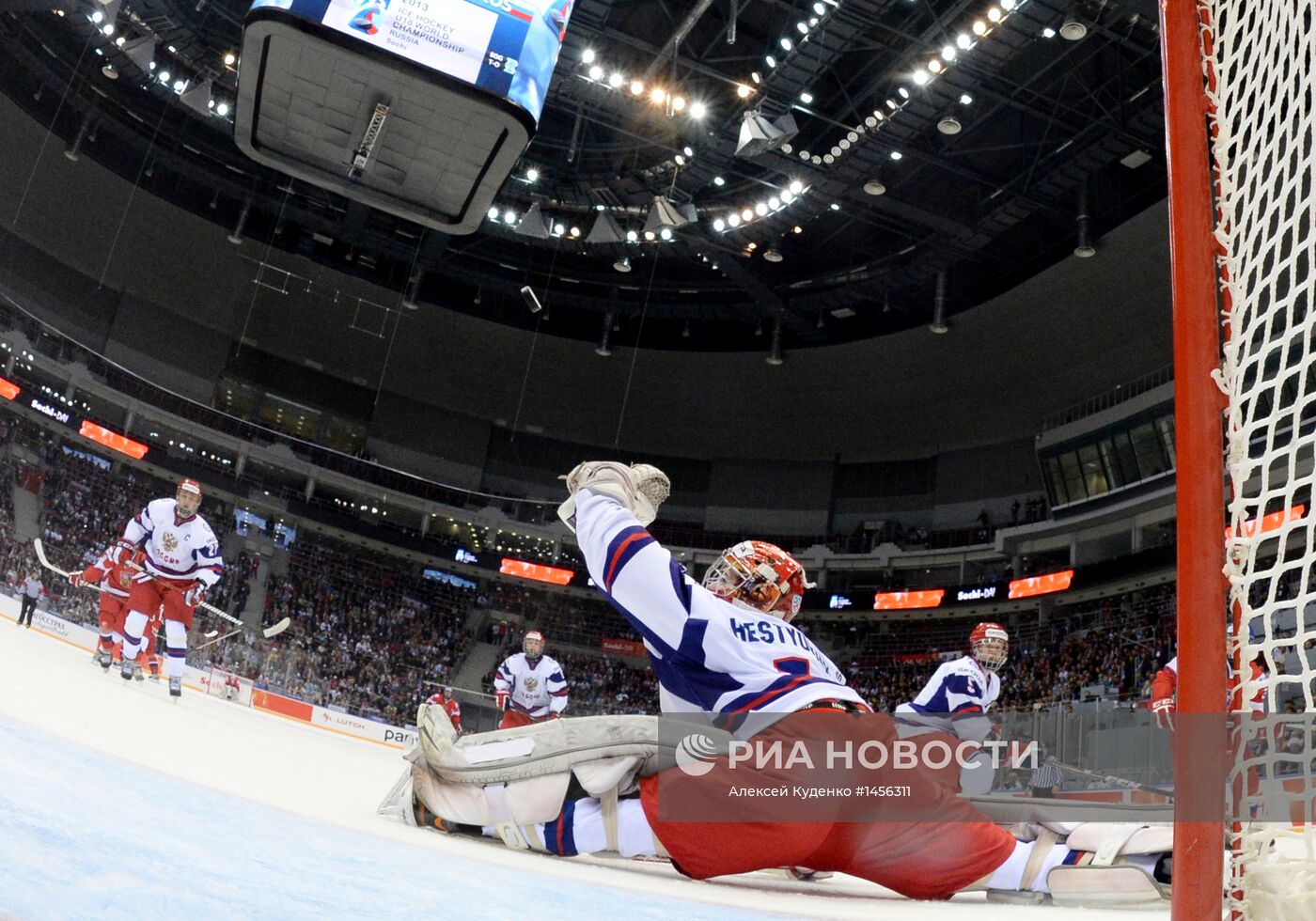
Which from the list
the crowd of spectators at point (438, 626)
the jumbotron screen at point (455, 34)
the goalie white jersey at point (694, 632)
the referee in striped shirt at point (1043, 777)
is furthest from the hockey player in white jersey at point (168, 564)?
the crowd of spectators at point (438, 626)

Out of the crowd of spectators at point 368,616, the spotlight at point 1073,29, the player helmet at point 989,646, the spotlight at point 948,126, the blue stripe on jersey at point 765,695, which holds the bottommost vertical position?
the blue stripe on jersey at point 765,695

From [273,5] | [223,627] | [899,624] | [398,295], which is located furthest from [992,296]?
[273,5]

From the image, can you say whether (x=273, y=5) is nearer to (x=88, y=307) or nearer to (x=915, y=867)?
(x=915, y=867)

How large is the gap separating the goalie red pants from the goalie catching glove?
64 centimetres

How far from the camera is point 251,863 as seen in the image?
1457 millimetres

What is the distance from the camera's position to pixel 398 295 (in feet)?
85.0

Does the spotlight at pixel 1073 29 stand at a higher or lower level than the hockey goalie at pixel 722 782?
higher

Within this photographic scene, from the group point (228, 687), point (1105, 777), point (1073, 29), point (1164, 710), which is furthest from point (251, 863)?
point (1073, 29)

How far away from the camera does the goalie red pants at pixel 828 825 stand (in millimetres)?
2328

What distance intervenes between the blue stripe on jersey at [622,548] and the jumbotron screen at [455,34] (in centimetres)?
441

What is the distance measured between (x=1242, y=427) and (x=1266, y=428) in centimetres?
10

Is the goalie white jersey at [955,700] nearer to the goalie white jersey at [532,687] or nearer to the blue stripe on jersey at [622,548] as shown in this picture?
the blue stripe on jersey at [622,548]

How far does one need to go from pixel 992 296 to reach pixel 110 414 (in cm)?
1941

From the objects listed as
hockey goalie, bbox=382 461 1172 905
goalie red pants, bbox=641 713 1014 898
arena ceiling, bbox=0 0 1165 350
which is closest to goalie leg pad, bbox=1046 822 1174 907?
hockey goalie, bbox=382 461 1172 905
